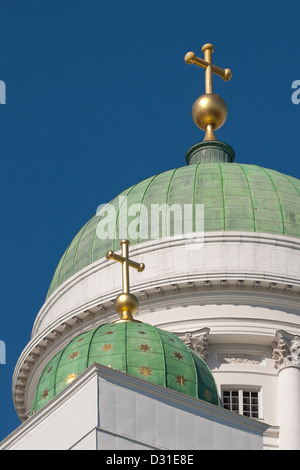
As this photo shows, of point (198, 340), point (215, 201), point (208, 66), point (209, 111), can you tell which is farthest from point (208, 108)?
point (198, 340)

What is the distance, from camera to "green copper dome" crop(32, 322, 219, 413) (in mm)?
40312

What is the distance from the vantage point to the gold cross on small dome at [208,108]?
62938mm

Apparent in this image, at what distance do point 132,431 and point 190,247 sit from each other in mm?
18931

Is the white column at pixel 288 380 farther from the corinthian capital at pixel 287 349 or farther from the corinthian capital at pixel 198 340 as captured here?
the corinthian capital at pixel 198 340

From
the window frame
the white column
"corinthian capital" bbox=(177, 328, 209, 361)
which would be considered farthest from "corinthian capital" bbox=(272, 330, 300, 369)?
"corinthian capital" bbox=(177, 328, 209, 361)

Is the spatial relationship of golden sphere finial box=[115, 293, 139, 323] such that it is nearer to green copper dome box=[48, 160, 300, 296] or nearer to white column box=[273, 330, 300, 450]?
white column box=[273, 330, 300, 450]

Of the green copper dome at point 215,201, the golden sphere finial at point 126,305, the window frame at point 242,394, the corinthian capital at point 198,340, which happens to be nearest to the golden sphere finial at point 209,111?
the green copper dome at point 215,201

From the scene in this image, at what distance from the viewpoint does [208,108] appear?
2477 inches

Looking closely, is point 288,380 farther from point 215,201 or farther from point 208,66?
point 208,66

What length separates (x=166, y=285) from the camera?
→ 55.0m
